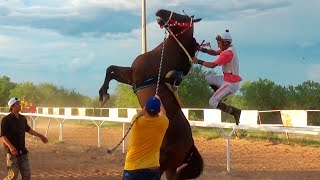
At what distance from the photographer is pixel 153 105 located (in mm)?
4766

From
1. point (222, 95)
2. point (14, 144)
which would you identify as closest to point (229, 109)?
point (222, 95)

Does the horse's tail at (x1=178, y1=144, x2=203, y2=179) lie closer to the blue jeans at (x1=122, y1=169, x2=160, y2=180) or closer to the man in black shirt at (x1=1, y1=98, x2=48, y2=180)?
the blue jeans at (x1=122, y1=169, x2=160, y2=180)

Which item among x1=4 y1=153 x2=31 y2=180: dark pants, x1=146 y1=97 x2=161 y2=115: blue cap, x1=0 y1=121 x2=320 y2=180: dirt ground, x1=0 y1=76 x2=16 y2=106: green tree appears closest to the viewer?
x1=146 y1=97 x2=161 y2=115: blue cap

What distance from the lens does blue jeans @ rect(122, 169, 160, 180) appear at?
5.30m

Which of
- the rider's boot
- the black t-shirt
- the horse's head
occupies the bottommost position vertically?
the black t-shirt

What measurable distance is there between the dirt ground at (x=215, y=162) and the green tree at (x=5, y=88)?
195 feet

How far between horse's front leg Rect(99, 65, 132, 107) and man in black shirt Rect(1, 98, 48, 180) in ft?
14.7

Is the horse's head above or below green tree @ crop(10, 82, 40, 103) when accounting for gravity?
above

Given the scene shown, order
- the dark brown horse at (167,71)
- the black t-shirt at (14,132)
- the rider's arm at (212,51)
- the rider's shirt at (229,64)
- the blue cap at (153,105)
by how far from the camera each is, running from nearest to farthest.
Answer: the blue cap at (153,105) → the dark brown horse at (167,71) → the rider's shirt at (229,64) → the rider's arm at (212,51) → the black t-shirt at (14,132)

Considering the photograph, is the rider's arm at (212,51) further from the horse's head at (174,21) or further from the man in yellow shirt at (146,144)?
the man in yellow shirt at (146,144)

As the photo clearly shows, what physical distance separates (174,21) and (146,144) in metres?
1.34

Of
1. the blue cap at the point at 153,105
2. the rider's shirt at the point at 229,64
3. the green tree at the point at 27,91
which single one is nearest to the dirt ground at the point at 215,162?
the rider's shirt at the point at 229,64

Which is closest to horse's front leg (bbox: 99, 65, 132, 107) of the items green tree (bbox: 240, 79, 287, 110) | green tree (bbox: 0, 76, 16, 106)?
green tree (bbox: 240, 79, 287, 110)

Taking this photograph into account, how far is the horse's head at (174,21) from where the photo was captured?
16.3ft
